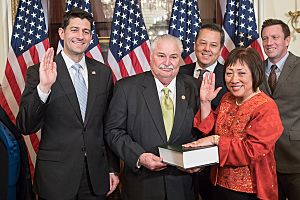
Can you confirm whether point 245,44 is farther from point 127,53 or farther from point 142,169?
point 142,169

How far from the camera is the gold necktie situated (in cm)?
211

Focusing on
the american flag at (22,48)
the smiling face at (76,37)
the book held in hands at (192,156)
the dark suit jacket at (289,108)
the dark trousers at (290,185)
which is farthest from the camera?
the american flag at (22,48)

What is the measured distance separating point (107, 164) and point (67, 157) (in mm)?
275

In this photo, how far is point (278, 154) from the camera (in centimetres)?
263

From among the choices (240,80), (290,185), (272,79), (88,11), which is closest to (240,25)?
(272,79)

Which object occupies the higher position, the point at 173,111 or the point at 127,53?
the point at 127,53

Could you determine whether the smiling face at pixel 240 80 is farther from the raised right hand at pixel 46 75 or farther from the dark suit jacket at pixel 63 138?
the raised right hand at pixel 46 75

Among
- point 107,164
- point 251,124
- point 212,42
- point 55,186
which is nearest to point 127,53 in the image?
point 212,42

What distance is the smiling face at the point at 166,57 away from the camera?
2094 mm

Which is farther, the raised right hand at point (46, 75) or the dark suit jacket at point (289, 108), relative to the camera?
the dark suit jacket at point (289, 108)

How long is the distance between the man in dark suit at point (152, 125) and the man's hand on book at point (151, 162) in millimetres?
24

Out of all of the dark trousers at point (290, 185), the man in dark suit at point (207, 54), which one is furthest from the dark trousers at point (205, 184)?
the dark trousers at point (290, 185)

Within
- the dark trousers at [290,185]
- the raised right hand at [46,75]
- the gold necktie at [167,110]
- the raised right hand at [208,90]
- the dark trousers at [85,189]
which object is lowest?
the dark trousers at [290,185]

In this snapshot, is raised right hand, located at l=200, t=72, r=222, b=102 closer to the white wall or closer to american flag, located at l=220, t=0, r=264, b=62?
american flag, located at l=220, t=0, r=264, b=62
